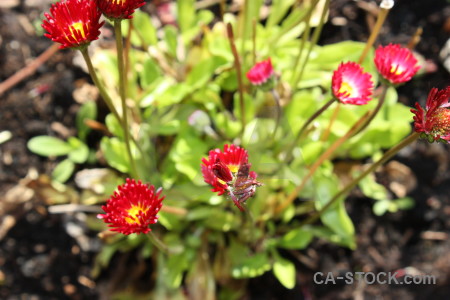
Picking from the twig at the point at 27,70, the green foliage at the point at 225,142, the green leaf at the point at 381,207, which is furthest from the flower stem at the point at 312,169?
the twig at the point at 27,70

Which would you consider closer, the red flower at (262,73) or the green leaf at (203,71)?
the red flower at (262,73)

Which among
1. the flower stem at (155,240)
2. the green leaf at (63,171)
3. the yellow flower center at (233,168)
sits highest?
the yellow flower center at (233,168)

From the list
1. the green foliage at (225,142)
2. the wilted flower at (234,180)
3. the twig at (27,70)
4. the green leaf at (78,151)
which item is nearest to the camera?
the wilted flower at (234,180)

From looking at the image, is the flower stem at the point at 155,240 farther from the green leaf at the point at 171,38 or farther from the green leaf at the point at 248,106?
the green leaf at the point at 171,38

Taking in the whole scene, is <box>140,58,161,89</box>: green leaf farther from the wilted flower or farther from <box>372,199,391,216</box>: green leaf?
<box>372,199,391,216</box>: green leaf

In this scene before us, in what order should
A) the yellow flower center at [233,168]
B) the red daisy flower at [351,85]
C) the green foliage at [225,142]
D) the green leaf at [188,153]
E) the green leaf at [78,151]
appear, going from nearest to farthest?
the yellow flower center at [233,168] < the red daisy flower at [351,85] < the green leaf at [188,153] < the green foliage at [225,142] < the green leaf at [78,151]

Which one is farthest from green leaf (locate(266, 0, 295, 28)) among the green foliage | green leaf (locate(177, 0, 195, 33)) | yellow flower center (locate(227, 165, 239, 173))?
yellow flower center (locate(227, 165, 239, 173))
